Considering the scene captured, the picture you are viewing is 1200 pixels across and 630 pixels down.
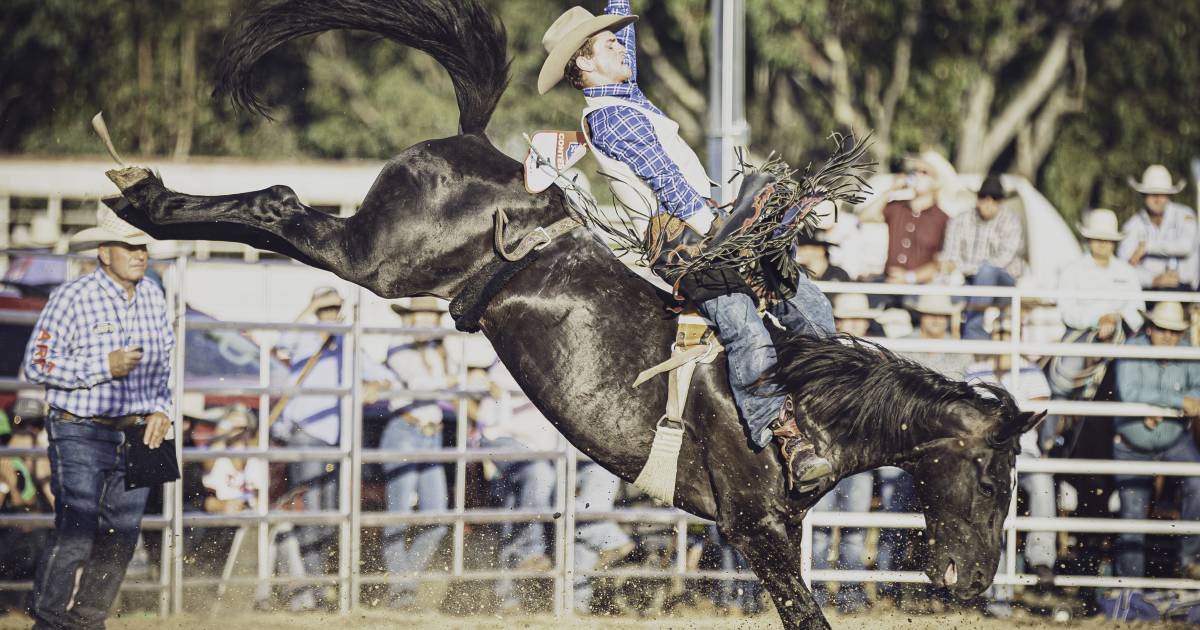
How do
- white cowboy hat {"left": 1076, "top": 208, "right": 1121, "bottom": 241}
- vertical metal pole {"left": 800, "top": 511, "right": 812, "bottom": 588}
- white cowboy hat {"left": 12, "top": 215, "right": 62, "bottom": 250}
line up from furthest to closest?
1. white cowboy hat {"left": 12, "top": 215, "right": 62, "bottom": 250}
2. white cowboy hat {"left": 1076, "top": 208, "right": 1121, "bottom": 241}
3. vertical metal pole {"left": 800, "top": 511, "right": 812, "bottom": 588}

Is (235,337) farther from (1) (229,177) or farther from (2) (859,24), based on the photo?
(2) (859,24)

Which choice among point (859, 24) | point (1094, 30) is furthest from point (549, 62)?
point (1094, 30)

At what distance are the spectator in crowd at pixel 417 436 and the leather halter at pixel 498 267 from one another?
242 centimetres

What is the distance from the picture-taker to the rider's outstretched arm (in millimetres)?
5004

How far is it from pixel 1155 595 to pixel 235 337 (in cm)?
555

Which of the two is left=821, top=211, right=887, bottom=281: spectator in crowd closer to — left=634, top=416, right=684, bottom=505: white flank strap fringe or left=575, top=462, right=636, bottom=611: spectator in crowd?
left=575, top=462, right=636, bottom=611: spectator in crowd

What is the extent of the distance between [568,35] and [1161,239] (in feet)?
18.0

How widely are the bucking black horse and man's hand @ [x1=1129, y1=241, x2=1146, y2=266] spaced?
4.41 metres

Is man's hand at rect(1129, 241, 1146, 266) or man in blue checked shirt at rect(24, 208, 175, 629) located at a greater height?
man's hand at rect(1129, 241, 1146, 266)

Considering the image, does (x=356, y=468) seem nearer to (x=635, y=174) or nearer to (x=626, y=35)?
(x=635, y=174)

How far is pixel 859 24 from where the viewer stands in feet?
64.9

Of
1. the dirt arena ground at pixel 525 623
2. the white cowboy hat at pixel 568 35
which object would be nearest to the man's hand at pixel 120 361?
the dirt arena ground at pixel 525 623

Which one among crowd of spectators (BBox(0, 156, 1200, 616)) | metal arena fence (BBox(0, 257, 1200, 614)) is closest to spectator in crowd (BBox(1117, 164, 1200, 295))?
crowd of spectators (BBox(0, 156, 1200, 616))

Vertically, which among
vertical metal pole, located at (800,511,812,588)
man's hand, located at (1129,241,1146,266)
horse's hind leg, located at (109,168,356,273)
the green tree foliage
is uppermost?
the green tree foliage
